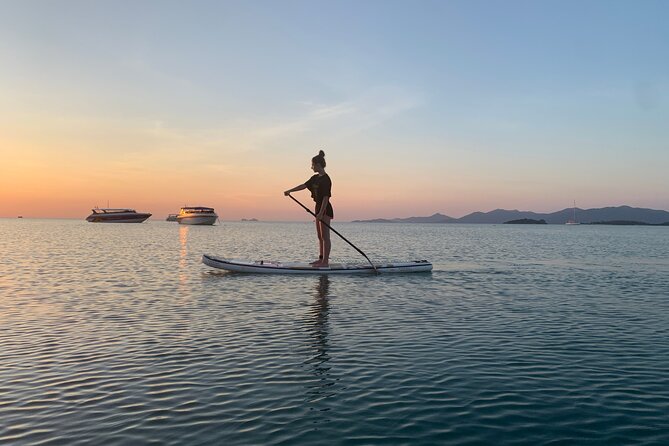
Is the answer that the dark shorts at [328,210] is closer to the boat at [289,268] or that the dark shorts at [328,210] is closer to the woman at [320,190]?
the woman at [320,190]

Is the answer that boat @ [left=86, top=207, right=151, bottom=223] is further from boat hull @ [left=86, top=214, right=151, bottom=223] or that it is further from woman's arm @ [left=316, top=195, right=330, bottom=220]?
woman's arm @ [left=316, top=195, right=330, bottom=220]

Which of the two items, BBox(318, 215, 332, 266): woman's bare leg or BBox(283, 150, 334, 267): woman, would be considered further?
BBox(318, 215, 332, 266): woman's bare leg

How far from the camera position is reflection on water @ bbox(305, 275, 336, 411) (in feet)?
28.2

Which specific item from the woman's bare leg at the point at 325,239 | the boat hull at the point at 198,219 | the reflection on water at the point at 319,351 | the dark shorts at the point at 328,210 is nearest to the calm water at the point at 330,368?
the reflection on water at the point at 319,351

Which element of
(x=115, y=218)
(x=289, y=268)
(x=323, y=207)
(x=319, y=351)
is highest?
(x=115, y=218)

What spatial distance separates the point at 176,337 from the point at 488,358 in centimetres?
765

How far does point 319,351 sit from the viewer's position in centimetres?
1142

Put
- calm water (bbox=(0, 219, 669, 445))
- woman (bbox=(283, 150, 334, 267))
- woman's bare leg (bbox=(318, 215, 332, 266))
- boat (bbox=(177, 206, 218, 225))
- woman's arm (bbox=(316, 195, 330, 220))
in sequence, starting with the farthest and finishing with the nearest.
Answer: boat (bbox=(177, 206, 218, 225)), woman's bare leg (bbox=(318, 215, 332, 266)), woman's arm (bbox=(316, 195, 330, 220)), woman (bbox=(283, 150, 334, 267)), calm water (bbox=(0, 219, 669, 445))

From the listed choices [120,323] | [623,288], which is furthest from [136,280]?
[623,288]

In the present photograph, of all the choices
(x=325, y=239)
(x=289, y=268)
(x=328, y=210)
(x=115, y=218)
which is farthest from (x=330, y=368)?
(x=115, y=218)

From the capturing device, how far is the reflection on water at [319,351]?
8594mm

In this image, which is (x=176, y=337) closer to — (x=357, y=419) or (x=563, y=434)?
(x=357, y=419)

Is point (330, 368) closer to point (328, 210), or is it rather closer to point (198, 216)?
point (328, 210)

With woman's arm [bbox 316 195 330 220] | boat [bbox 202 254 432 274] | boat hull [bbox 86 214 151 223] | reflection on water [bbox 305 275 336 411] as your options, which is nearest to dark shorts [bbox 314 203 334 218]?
woman's arm [bbox 316 195 330 220]
